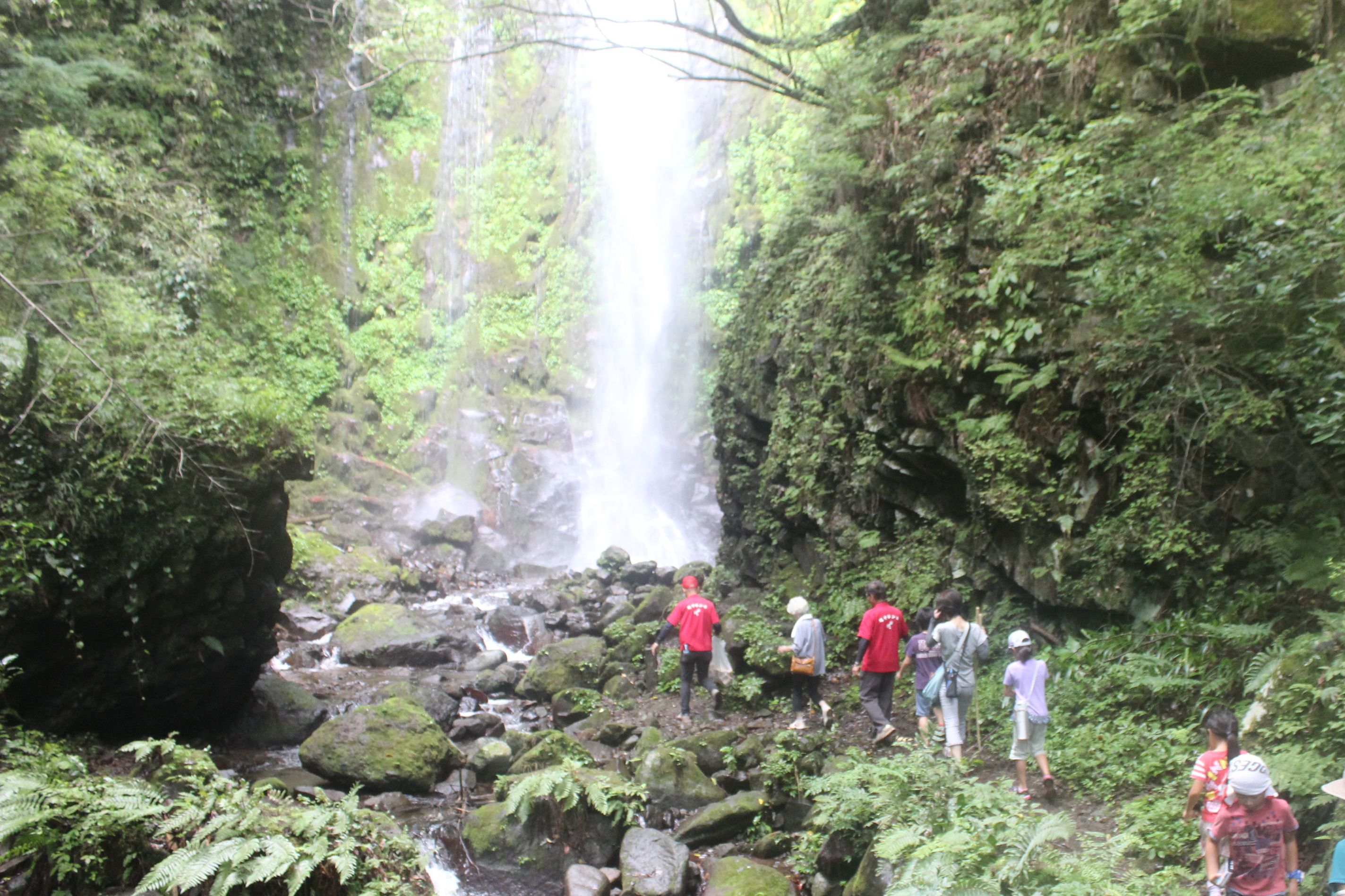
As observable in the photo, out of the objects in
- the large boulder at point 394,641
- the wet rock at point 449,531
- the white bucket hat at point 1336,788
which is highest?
the wet rock at point 449,531

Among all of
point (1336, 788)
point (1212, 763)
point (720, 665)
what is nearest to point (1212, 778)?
point (1212, 763)

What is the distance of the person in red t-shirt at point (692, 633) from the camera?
30.4 feet

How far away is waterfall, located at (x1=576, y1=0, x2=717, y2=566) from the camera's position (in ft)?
Result: 87.1

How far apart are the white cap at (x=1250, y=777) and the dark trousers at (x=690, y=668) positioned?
250 inches

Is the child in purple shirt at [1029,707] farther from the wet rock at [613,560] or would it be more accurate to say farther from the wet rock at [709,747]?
the wet rock at [613,560]

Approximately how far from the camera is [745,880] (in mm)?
5672

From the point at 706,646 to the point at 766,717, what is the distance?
1093 mm

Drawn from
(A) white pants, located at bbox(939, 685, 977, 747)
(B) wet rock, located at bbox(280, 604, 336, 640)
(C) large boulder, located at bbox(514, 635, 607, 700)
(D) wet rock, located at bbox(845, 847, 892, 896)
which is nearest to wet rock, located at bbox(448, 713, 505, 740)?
(C) large boulder, located at bbox(514, 635, 607, 700)

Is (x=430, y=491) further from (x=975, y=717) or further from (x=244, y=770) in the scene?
(x=975, y=717)

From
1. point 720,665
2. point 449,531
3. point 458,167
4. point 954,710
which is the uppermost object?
point 458,167

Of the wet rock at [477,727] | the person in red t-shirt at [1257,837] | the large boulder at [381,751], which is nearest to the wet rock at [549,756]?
the large boulder at [381,751]

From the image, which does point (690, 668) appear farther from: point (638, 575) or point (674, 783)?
point (638, 575)

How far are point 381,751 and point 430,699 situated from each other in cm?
207

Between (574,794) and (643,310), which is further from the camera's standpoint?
(643,310)
